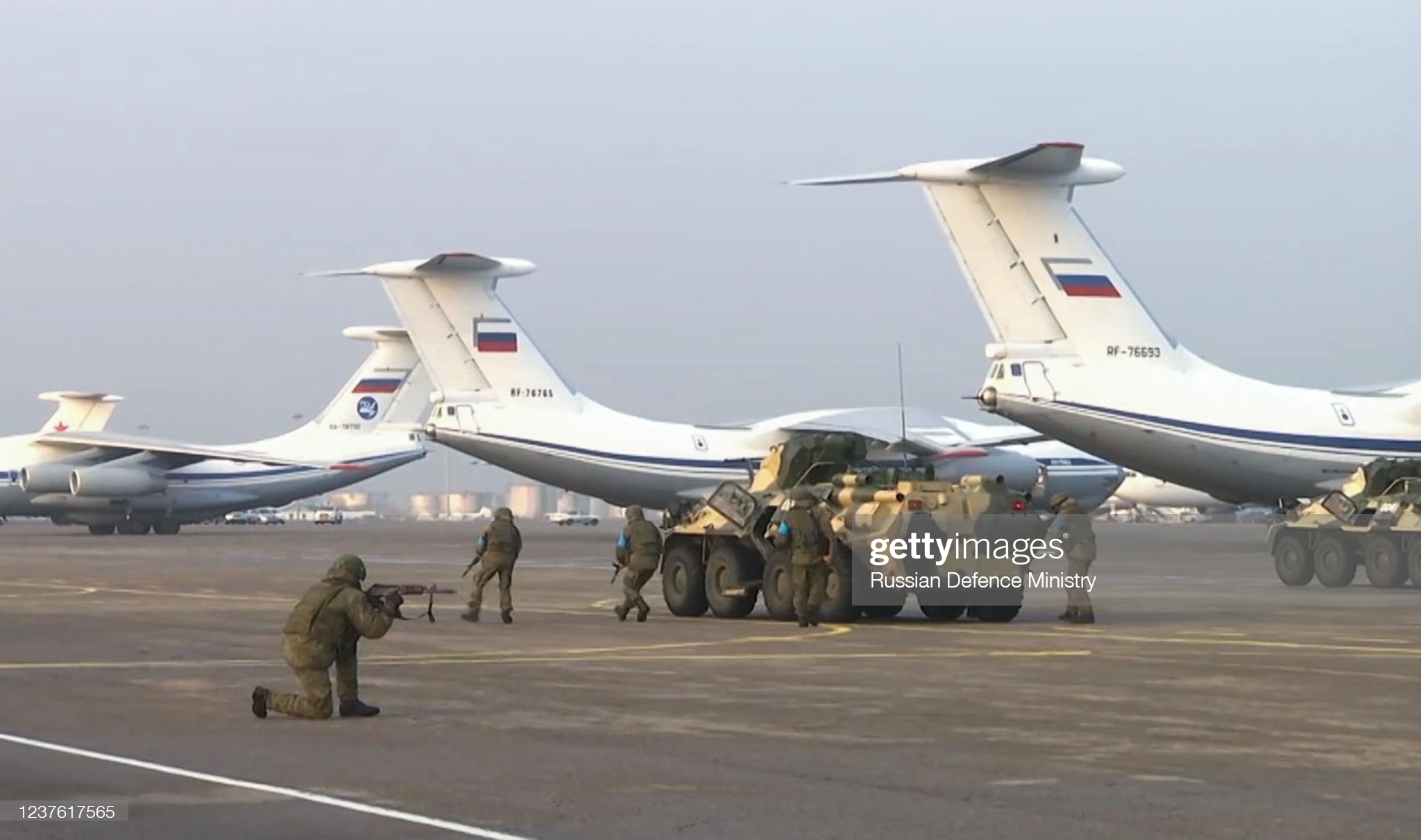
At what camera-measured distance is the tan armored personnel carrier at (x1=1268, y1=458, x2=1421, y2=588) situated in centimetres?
3114

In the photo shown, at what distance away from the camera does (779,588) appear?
79.6ft

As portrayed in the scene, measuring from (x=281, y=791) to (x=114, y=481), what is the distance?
6142 centimetres

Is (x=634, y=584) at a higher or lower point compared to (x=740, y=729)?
higher

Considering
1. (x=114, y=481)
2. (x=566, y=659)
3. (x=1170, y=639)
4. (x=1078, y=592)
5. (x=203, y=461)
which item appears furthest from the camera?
(x=203, y=461)

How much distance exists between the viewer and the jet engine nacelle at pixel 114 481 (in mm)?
68562

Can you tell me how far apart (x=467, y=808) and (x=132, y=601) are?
2105cm

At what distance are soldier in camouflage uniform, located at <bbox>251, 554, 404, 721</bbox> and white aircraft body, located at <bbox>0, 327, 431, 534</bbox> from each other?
57245 mm

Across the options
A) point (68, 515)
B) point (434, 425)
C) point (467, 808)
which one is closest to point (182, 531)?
point (68, 515)

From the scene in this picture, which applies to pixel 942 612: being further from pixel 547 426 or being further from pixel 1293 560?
pixel 547 426

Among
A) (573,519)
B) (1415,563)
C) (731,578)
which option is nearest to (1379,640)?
(731,578)

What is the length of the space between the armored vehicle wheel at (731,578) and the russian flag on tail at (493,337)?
30.1 metres

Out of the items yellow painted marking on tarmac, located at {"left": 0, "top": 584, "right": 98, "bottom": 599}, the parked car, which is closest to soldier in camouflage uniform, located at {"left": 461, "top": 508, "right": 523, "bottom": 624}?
yellow painted marking on tarmac, located at {"left": 0, "top": 584, "right": 98, "bottom": 599}

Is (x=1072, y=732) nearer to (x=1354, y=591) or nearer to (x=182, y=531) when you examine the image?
(x=1354, y=591)

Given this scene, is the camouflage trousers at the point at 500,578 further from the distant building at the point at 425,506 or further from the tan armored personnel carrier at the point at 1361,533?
the distant building at the point at 425,506
